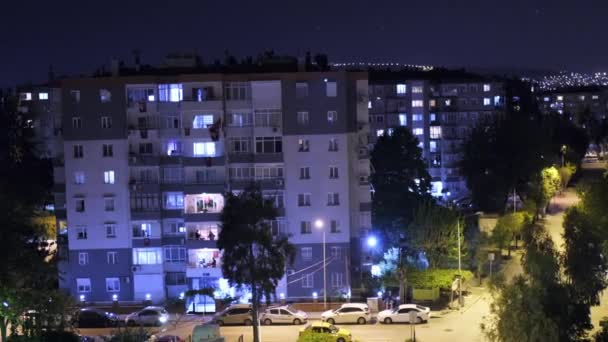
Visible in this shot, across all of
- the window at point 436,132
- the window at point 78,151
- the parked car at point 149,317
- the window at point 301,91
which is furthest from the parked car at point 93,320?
the window at point 436,132

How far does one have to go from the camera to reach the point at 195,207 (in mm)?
40625

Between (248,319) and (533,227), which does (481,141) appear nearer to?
(533,227)

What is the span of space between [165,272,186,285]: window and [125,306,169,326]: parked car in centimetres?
466

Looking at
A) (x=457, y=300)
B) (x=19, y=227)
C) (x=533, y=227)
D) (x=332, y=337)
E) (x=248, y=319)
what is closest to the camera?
(x=332, y=337)

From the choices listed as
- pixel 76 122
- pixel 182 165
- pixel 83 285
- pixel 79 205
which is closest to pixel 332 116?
pixel 182 165

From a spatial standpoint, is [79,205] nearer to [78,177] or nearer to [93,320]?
[78,177]

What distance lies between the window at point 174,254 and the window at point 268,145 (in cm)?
566

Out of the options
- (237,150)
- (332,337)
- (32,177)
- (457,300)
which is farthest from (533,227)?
(32,177)

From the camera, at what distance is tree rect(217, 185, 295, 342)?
102 ft

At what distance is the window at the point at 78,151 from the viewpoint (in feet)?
135

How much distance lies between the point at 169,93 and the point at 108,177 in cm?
469

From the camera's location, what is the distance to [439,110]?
80688 millimetres

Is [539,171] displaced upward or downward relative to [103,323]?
upward

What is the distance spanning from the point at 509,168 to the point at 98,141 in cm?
2973
